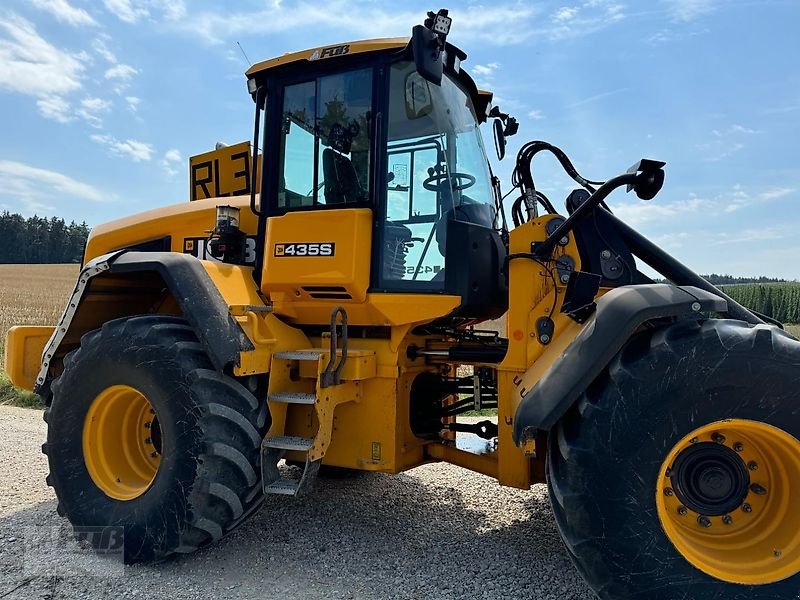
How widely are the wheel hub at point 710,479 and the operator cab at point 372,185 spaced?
155 cm

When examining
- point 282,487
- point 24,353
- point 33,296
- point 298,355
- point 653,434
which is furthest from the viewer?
point 33,296

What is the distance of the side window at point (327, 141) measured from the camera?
4133 mm

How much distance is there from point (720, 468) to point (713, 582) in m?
0.51

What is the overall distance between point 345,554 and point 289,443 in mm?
832

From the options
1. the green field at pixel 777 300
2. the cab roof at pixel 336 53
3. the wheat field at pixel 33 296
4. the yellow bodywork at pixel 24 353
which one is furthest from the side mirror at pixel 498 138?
the green field at pixel 777 300

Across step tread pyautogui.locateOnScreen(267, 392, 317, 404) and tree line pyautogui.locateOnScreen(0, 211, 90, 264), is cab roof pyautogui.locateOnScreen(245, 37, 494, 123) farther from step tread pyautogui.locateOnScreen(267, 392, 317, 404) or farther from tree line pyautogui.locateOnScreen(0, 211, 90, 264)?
tree line pyautogui.locateOnScreen(0, 211, 90, 264)

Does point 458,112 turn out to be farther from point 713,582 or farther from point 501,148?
point 713,582

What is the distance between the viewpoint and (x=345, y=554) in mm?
3938

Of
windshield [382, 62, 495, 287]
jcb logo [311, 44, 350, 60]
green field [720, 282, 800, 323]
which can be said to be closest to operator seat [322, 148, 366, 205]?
windshield [382, 62, 495, 287]

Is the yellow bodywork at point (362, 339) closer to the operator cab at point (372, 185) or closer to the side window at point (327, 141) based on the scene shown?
the operator cab at point (372, 185)

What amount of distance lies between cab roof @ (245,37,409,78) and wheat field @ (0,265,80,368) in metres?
5.91

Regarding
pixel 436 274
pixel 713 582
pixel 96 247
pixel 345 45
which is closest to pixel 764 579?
pixel 713 582

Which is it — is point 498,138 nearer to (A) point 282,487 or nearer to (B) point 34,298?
(A) point 282,487

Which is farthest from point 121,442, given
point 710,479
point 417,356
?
point 710,479
